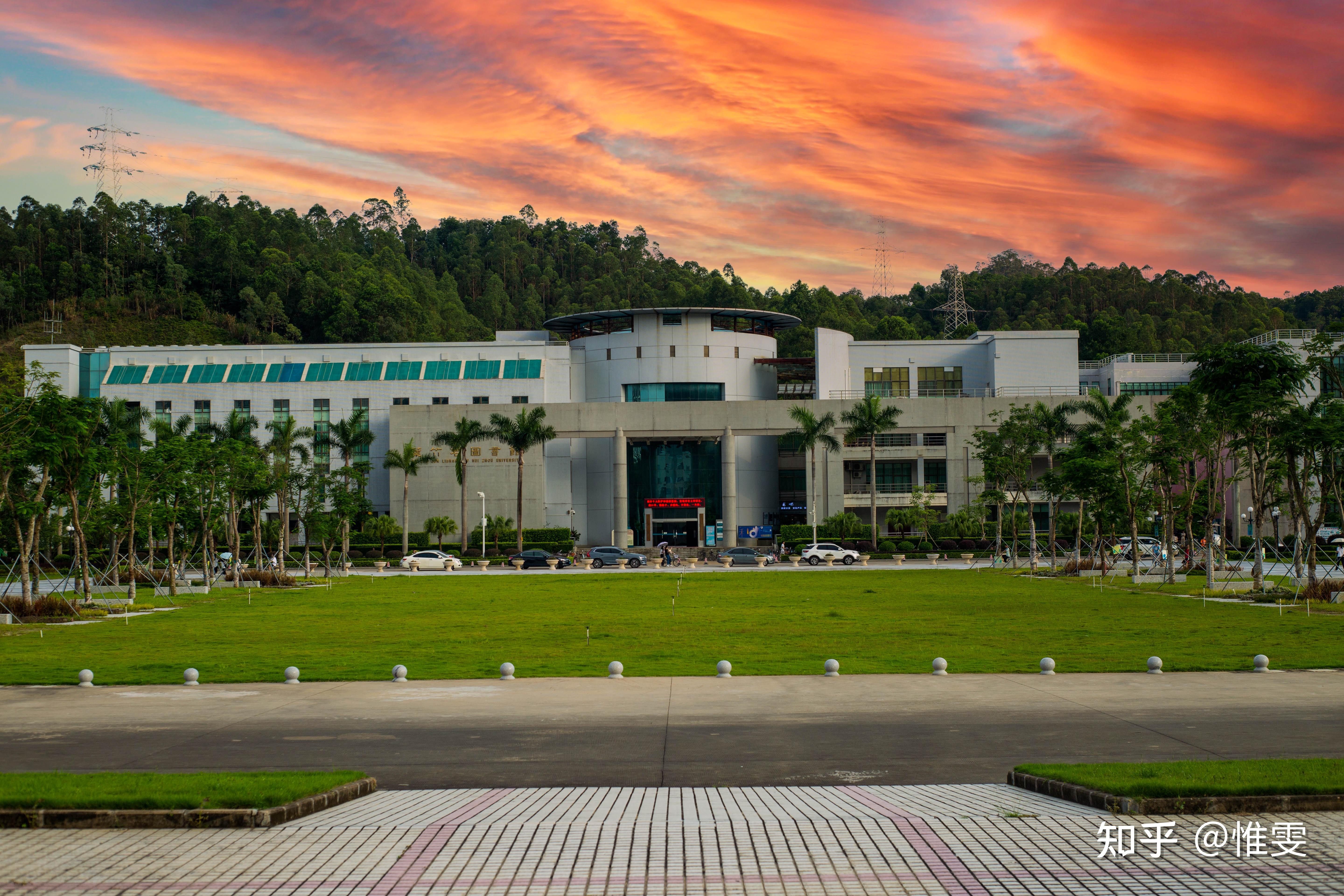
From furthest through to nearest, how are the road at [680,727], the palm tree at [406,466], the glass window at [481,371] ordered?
the glass window at [481,371]
the palm tree at [406,466]
the road at [680,727]

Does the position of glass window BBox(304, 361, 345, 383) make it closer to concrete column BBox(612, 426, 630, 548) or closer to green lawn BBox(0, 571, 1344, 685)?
concrete column BBox(612, 426, 630, 548)

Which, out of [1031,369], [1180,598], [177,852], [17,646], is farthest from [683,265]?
[177,852]

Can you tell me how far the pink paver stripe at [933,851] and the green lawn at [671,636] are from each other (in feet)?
35.3

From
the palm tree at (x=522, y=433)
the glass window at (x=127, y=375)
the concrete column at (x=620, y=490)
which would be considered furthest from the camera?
the glass window at (x=127, y=375)

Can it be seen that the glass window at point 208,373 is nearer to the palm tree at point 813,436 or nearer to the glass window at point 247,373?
the glass window at point 247,373

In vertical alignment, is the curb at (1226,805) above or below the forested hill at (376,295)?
below

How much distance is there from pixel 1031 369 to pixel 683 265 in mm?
103438

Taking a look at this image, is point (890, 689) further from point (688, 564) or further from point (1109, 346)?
point (1109, 346)

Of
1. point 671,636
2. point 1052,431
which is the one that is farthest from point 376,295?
point 671,636

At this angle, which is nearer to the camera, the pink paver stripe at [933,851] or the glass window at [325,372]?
the pink paver stripe at [933,851]

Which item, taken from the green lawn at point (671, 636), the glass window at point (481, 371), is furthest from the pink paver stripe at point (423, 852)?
the glass window at point (481, 371)

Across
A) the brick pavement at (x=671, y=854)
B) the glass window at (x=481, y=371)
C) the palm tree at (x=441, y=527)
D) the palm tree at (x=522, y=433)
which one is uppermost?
the glass window at (x=481, y=371)

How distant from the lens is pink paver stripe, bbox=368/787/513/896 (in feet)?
25.7

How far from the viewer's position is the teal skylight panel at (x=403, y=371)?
9894 cm
